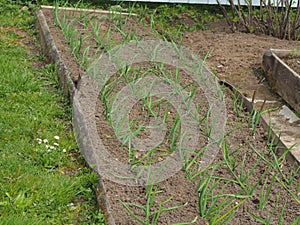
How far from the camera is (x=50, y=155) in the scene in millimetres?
3652

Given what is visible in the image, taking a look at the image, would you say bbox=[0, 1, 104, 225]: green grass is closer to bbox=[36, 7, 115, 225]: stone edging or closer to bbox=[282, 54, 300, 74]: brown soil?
bbox=[36, 7, 115, 225]: stone edging

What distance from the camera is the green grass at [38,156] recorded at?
3139 mm

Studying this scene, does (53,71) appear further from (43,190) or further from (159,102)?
(43,190)

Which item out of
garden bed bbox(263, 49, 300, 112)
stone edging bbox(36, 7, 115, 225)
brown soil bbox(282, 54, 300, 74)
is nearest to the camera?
stone edging bbox(36, 7, 115, 225)

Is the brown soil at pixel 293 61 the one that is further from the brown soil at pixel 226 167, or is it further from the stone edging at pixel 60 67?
the stone edging at pixel 60 67

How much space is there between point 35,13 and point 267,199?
3.72m

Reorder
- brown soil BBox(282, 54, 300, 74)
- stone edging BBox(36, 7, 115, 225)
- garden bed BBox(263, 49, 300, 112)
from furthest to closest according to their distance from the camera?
brown soil BBox(282, 54, 300, 74) < garden bed BBox(263, 49, 300, 112) < stone edging BBox(36, 7, 115, 225)

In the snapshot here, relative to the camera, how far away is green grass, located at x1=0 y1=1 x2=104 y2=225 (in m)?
3.14

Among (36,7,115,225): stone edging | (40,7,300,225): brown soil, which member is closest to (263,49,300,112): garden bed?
(40,7,300,225): brown soil

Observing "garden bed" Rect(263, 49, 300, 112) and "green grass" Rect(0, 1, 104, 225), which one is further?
"garden bed" Rect(263, 49, 300, 112)

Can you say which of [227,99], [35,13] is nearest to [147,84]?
[227,99]

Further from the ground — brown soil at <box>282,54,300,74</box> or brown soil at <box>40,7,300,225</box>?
brown soil at <box>282,54,300,74</box>

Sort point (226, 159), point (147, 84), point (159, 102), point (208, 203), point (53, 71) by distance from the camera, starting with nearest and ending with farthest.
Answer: point (208, 203) < point (226, 159) < point (159, 102) < point (147, 84) < point (53, 71)

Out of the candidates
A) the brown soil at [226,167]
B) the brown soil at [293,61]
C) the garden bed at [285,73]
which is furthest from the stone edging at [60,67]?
the brown soil at [293,61]
